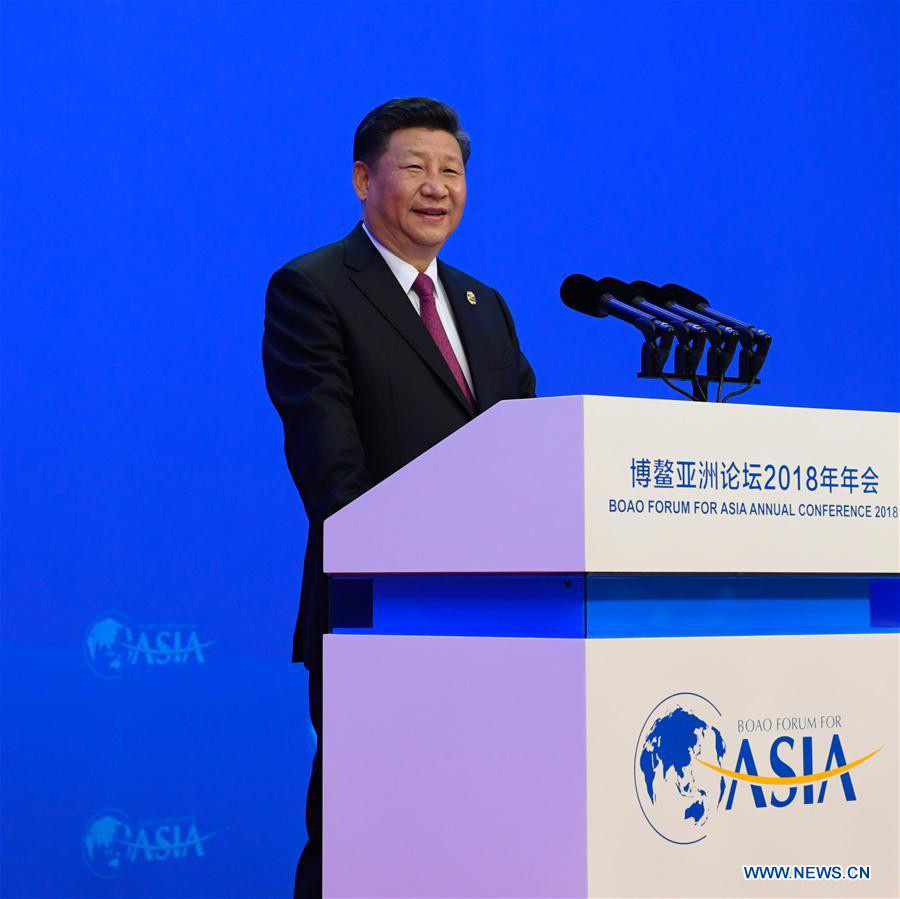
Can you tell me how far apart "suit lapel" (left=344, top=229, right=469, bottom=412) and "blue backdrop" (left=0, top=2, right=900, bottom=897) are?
990 mm

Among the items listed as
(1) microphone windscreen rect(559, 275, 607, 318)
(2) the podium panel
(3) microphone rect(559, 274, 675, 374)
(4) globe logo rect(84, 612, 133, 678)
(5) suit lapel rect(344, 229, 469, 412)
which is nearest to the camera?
(2) the podium panel

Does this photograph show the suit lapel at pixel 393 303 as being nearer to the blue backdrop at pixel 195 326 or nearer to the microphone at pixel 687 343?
the microphone at pixel 687 343

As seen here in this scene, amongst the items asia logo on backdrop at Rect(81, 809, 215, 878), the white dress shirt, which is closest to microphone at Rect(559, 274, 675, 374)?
the white dress shirt

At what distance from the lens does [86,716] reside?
3.22 m

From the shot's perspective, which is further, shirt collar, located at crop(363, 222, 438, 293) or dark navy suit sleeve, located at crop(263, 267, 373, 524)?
shirt collar, located at crop(363, 222, 438, 293)

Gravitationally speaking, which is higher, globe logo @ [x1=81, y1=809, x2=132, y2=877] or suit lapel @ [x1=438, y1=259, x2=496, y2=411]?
suit lapel @ [x1=438, y1=259, x2=496, y2=411]

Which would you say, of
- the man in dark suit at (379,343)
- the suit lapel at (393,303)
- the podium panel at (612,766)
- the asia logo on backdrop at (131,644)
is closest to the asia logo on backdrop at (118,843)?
the asia logo on backdrop at (131,644)

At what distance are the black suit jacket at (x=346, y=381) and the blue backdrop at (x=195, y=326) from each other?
1.01m

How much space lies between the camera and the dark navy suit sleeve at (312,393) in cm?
201

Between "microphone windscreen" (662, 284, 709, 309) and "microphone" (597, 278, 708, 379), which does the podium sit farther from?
"microphone windscreen" (662, 284, 709, 309)

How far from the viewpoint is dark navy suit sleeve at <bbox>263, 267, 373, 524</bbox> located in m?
2.01

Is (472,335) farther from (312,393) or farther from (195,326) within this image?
(195,326)

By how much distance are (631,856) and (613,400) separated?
477 millimetres

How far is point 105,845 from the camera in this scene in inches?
125
